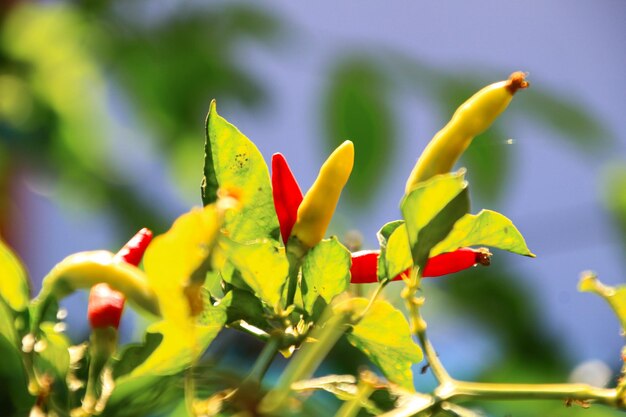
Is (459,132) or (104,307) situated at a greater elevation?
(459,132)

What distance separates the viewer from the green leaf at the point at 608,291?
41cm

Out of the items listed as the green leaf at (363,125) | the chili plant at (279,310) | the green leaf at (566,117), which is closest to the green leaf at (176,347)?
the chili plant at (279,310)

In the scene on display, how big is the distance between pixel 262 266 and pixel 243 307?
3 cm

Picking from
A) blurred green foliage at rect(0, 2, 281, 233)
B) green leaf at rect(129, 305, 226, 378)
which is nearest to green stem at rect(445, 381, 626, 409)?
green leaf at rect(129, 305, 226, 378)

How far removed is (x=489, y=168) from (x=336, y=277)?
0.98 metres

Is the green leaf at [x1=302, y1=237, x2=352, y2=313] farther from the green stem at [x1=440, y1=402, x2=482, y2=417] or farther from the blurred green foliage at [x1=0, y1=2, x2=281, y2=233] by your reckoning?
the blurred green foliage at [x1=0, y1=2, x2=281, y2=233]

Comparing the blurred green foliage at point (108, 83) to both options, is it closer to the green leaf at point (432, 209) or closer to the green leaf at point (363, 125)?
the green leaf at point (363, 125)

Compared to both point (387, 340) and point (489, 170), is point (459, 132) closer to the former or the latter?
point (387, 340)

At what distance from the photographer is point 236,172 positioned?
0.40m

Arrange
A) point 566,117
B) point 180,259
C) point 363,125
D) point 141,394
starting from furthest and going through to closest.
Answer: point 566,117
point 363,125
point 141,394
point 180,259

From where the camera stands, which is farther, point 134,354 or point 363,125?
point 363,125

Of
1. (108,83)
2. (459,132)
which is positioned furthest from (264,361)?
(108,83)

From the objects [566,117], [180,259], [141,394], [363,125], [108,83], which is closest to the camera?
[180,259]

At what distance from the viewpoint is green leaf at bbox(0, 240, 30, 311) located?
36 centimetres
